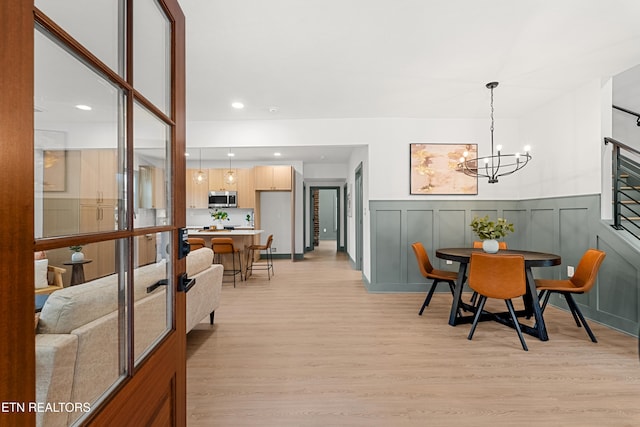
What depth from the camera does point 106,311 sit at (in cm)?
84

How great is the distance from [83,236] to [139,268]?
0.29 m

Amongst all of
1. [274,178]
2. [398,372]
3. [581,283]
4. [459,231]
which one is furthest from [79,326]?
[274,178]

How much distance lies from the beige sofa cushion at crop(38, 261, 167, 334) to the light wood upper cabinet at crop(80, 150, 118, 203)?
22 cm

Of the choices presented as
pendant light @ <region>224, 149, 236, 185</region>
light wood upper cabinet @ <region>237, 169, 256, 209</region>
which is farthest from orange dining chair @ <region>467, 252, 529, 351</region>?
light wood upper cabinet @ <region>237, 169, 256, 209</region>

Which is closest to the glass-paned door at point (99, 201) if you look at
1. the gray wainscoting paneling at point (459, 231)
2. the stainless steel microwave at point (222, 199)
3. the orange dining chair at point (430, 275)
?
the orange dining chair at point (430, 275)

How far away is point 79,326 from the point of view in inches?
27.8

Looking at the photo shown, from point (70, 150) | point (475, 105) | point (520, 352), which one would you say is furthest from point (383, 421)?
point (475, 105)

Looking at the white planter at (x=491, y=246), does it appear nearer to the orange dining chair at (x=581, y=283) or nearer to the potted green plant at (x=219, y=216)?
the orange dining chair at (x=581, y=283)

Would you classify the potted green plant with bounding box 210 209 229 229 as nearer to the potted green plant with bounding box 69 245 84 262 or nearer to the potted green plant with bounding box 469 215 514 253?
the potted green plant with bounding box 469 215 514 253

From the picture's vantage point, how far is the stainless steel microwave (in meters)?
7.27

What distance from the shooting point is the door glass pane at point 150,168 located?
0.94m

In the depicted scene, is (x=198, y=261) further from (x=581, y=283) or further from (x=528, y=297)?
(x=581, y=283)

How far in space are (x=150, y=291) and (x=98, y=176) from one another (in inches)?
17.2

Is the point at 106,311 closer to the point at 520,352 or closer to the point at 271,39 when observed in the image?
the point at 271,39
